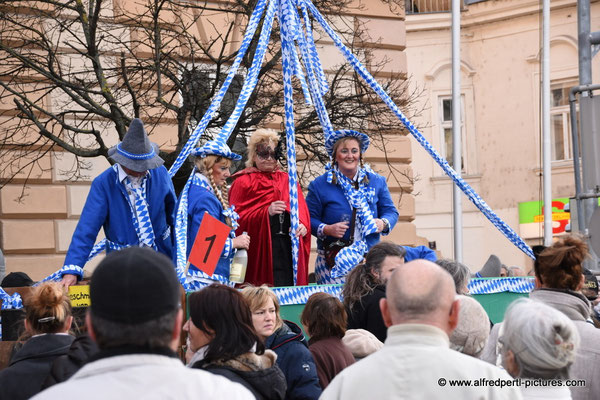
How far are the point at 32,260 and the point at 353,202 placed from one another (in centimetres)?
538

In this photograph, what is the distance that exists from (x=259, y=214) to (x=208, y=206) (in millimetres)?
839

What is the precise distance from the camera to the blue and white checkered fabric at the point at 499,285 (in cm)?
762

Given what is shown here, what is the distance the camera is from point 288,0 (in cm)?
793

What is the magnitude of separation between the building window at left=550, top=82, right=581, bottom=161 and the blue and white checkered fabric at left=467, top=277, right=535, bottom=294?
15.8m

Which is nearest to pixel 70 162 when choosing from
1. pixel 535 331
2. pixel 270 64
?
pixel 270 64

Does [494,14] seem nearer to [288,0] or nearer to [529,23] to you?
[529,23]

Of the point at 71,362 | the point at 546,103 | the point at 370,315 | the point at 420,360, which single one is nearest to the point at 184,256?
the point at 370,315

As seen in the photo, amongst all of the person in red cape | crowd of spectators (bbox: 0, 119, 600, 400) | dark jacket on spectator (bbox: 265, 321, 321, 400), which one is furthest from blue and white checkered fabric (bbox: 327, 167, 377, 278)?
dark jacket on spectator (bbox: 265, 321, 321, 400)

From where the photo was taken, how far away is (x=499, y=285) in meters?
7.77

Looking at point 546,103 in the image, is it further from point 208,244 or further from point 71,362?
point 71,362

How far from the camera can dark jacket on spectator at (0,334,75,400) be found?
3988 millimetres

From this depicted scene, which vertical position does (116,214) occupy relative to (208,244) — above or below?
above

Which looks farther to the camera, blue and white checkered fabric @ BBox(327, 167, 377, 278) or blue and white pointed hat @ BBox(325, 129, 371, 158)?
blue and white pointed hat @ BBox(325, 129, 371, 158)

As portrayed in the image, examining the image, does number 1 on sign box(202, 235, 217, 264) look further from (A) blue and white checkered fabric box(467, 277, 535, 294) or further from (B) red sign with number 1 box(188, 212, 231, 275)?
(A) blue and white checkered fabric box(467, 277, 535, 294)
